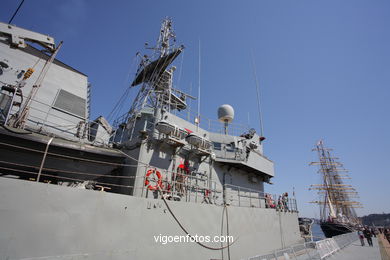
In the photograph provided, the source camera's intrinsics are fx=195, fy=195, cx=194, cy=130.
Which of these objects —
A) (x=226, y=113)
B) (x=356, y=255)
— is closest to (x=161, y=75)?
(x=226, y=113)

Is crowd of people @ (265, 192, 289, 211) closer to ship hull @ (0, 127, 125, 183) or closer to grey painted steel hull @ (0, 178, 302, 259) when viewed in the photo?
grey painted steel hull @ (0, 178, 302, 259)

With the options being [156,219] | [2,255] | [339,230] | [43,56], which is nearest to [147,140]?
[156,219]

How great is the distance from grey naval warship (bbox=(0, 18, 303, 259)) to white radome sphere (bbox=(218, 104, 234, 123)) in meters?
0.07

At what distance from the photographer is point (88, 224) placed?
4645 mm

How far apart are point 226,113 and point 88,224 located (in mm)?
10588

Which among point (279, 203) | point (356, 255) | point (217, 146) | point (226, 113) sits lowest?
point (356, 255)

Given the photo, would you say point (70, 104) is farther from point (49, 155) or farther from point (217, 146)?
point (217, 146)

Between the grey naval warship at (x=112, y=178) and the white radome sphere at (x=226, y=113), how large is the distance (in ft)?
0.23

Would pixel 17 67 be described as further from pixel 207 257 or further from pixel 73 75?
pixel 207 257

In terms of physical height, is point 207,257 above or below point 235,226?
below

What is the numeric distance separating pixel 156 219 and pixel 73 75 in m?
9.25

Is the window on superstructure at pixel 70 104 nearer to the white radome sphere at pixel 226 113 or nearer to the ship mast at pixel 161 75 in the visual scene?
the ship mast at pixel 161 75

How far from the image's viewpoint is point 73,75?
10.6m

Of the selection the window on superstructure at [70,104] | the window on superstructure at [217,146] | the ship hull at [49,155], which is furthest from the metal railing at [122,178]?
the window on superstructure at [70,104]
